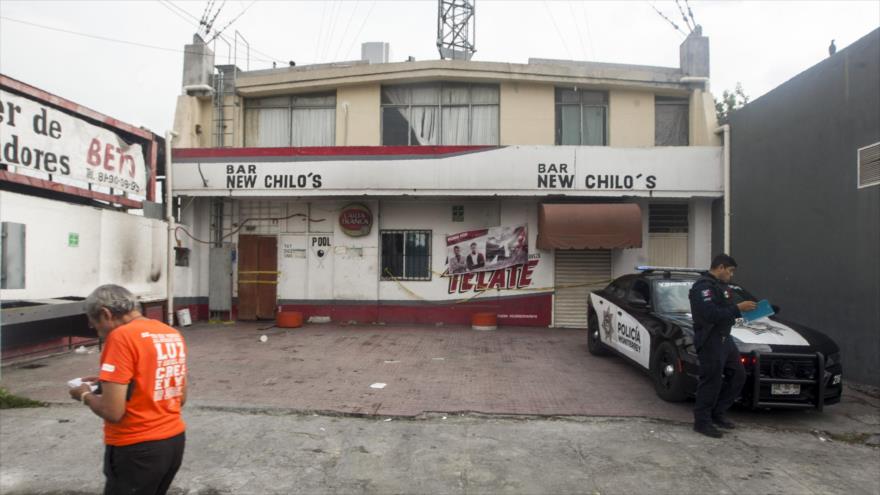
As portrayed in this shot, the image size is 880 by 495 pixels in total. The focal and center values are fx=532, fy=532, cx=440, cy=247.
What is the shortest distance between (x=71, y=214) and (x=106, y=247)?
103cm

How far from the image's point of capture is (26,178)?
27.6 feet

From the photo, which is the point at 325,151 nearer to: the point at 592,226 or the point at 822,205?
the point at 592,226

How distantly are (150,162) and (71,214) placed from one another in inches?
112

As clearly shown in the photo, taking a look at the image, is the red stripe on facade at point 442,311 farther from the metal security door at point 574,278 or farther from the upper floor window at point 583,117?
the upper floor window at point 583,117

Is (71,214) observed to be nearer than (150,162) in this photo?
Yes

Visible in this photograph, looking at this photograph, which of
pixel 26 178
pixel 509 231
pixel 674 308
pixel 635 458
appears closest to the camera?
pixel 635 458

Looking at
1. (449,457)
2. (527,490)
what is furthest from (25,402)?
(527,490)

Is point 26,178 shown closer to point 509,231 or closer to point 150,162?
point 150,162

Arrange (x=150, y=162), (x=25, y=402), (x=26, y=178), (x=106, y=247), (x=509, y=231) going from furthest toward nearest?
1. (x=509, y=231)
2. (x=150, y=162)
3. (x=106, y=247)
4. (x=26, y=178)
5. (x=25, y=402)

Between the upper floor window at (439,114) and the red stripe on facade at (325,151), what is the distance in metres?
1.55

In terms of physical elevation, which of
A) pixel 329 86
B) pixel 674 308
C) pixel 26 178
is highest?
pixel 329 86

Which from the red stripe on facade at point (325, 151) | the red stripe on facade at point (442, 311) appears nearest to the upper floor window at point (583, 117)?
the red stripe on facade at point (325, 151)

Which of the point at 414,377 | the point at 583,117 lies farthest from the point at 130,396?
the point at 583,117

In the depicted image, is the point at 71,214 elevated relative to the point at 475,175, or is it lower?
lower
